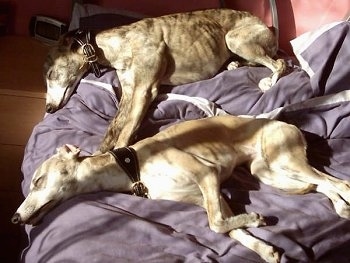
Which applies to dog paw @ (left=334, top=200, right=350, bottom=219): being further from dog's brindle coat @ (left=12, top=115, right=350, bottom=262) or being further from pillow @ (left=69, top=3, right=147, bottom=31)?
pillow @ (left=69, top=3, right=147, bottom=31)

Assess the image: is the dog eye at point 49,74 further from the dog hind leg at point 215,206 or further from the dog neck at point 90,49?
the dog hind leg at point 215,206

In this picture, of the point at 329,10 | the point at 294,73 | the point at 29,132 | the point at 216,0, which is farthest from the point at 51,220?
the point at 329,10

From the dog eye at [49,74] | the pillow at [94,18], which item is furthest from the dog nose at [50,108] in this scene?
the pillow at [94,18]

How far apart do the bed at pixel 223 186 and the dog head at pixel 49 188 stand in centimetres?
3

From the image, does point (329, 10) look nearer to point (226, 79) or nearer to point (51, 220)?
point (226, 79)

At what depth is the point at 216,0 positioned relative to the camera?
2.68 meters

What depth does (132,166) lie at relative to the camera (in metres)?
1.68

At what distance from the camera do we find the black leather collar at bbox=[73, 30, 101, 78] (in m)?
2.24

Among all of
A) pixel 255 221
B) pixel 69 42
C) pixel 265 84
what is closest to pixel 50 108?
pixel 69 42

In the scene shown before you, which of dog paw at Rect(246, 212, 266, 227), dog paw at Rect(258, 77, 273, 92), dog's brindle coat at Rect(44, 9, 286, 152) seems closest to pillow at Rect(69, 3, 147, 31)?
dog's brindle coat at Rect(44, 9, 286, 152)

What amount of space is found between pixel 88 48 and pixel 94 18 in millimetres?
319

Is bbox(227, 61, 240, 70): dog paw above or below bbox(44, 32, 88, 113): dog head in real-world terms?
above

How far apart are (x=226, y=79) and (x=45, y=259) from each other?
115cm

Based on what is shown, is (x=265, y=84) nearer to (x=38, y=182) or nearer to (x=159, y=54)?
(x=159, y=54)
